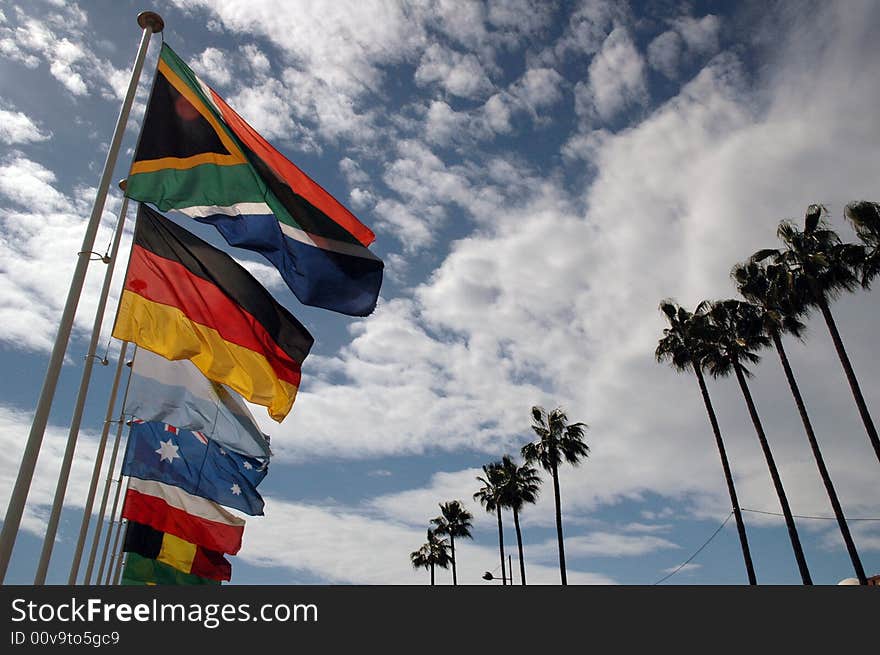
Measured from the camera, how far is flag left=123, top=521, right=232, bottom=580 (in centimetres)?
1845

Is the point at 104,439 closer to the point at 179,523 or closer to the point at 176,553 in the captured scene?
the point at 179,523

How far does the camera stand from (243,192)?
338 inches

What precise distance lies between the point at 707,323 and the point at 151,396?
2727cm

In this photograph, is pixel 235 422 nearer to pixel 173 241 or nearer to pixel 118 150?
pixel 173 241

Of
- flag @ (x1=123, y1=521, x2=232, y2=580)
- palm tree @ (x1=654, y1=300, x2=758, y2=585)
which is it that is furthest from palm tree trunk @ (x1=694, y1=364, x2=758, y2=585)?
flag @ (x1=123, y1=521, x2=232, y2=580)

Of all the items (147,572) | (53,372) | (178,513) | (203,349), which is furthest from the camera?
(147,572)

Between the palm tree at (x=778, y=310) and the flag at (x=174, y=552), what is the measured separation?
22.9 m

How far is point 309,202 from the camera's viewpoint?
930 cm

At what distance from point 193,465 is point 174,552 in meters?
6.72

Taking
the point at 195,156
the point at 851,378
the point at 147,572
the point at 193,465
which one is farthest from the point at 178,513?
the point at 851,378

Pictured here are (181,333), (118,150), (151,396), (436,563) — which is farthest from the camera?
(436,563)

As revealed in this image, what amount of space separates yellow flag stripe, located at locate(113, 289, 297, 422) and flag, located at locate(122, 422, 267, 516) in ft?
20.8
